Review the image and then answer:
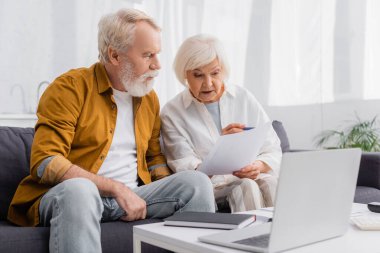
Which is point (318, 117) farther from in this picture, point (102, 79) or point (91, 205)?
point (91, 205)

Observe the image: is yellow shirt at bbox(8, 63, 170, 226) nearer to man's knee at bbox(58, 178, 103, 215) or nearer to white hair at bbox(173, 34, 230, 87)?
man's knee at bbox(58, 178, 103, 215)

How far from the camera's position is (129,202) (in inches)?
63.6

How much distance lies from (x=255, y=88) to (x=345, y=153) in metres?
2.52

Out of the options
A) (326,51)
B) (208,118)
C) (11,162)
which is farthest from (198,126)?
(326,51)

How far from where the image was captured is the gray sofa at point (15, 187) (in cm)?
143

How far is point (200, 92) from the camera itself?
7.06ft

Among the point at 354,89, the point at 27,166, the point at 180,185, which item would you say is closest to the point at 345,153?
the point at 180,185

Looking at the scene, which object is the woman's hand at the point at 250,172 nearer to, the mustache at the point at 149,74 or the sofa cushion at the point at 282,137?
the mustache at the point at 149,74

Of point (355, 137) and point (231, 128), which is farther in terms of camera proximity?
point (355, 137)

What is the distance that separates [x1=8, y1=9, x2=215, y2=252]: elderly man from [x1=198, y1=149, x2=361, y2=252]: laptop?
482mm

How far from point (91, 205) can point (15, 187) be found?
24.3 inches

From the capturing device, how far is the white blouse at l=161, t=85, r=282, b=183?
2.08 m

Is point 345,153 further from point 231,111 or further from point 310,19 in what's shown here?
point 310,19

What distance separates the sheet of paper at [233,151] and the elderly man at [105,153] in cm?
11
